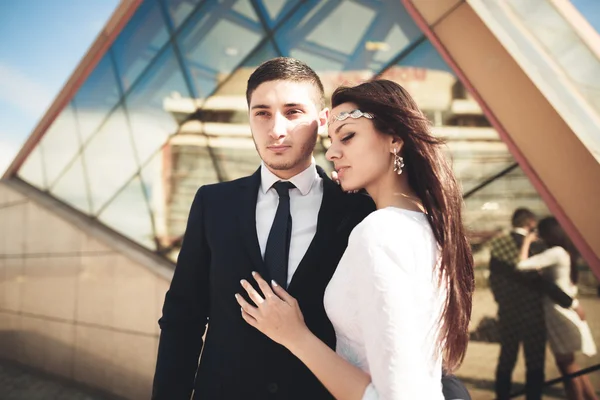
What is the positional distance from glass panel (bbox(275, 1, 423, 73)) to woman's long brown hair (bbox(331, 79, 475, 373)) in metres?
2.67

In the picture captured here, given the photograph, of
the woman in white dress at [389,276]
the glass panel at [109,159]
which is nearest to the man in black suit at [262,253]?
the woman in white dress at [389,276]

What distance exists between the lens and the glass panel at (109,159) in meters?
5.50

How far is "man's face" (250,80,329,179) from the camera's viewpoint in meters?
1.49

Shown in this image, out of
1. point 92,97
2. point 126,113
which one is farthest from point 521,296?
point 92,97

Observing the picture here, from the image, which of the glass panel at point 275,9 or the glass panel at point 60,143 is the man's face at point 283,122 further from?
the glass panel at point 60,143

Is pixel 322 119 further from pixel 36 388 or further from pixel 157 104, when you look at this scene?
pixel 36 388

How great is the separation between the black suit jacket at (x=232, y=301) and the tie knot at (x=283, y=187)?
98 millimetres

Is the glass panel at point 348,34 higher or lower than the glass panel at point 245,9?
lower

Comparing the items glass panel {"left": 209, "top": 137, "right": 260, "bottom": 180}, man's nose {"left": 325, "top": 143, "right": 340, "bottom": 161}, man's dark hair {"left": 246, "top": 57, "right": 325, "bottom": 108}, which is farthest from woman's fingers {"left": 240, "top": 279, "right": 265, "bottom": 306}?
glass panel {"left": 209, "top": 137, "right": 260, "bottom": 180}

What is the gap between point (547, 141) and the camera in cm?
297

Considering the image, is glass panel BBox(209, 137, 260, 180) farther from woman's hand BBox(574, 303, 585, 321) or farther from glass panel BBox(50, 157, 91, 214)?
woman's hand BBox(574, 303, 585, 321)

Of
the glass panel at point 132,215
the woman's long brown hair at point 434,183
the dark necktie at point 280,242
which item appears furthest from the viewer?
the glass panel at point 132,215

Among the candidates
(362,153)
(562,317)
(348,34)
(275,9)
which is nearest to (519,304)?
(562,317)

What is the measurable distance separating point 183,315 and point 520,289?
112 inches
